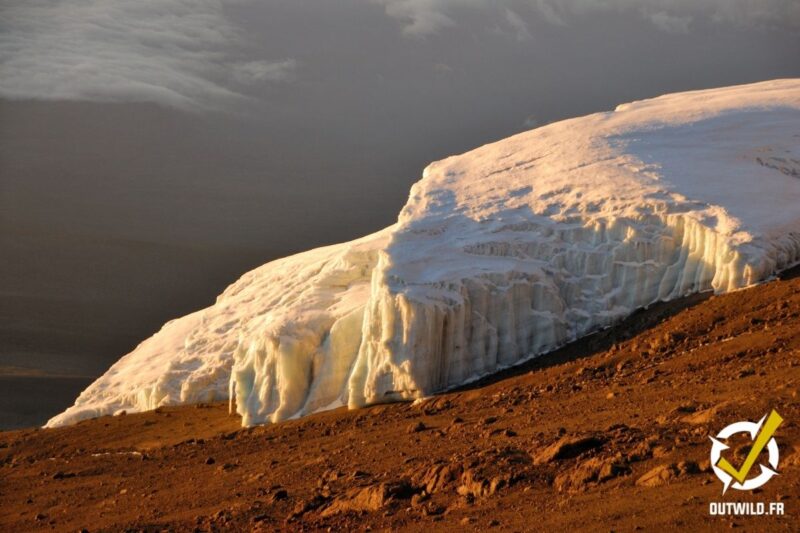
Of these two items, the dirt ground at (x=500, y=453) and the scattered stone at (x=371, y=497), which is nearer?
the dirt ground at (x=500, y=453)

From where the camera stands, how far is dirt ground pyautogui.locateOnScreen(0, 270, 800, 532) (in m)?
24.7

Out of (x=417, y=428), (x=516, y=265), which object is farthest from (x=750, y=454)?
(x=516, y=265)

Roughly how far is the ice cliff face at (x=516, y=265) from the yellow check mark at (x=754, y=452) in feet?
39.8

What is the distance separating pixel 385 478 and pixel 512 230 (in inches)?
515

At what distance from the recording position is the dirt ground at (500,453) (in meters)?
24.7

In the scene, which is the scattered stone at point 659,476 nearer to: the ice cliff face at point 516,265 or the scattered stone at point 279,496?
the scattered stone at point 279,496

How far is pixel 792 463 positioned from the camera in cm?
2369

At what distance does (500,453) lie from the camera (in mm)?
28469

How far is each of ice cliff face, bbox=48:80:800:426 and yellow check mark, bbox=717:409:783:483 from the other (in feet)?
39.8

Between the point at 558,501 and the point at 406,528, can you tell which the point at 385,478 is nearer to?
the point at 406,528

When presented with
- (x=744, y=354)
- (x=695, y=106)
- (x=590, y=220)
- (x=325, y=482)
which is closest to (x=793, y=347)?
(x=744, y=354)
